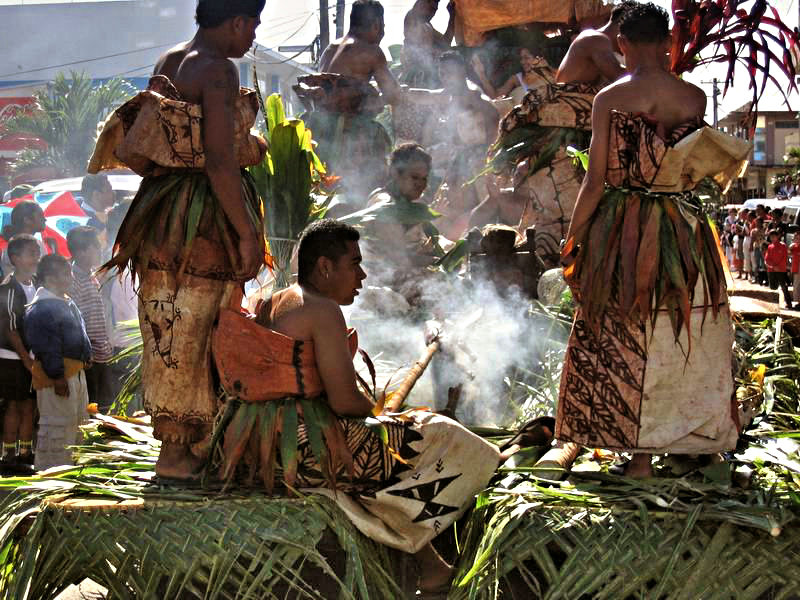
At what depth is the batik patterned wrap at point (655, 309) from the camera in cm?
360

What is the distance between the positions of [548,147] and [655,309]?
8.50 feet

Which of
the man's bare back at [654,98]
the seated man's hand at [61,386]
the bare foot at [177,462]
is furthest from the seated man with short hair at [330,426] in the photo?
the seated man's hand at [61,386]

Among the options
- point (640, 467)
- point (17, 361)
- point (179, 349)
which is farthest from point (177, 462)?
point (17, 361)

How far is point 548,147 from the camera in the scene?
19.8ft

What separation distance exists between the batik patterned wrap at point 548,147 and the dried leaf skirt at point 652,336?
1732 mm

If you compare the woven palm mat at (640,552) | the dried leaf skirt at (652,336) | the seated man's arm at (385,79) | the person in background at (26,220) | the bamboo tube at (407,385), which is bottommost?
the woven palm mat at (640,552)

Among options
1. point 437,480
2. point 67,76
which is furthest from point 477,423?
point 67,76

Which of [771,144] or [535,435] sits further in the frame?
[771,144]

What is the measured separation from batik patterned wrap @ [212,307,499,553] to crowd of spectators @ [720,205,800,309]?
406 inches

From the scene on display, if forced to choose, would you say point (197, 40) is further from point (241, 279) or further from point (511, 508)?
point (511, 508)

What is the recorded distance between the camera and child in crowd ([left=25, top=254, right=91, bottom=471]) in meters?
5.77

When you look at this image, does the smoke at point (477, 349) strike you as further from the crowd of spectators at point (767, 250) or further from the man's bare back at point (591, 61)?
the crowd of spectators at point (767, 250)

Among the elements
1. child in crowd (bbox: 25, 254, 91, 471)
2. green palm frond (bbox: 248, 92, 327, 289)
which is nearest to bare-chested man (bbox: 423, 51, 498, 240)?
green palm frond (bbox: 248, 92, 327, 289)

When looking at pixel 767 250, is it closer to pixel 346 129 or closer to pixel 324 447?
pixel 346 129
